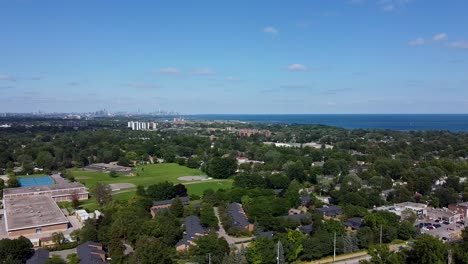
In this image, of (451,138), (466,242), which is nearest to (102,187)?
(466,242)

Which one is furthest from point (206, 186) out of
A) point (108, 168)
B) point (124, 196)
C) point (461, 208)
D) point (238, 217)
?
point (461, 208)

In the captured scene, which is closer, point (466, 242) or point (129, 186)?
point (466, 242)

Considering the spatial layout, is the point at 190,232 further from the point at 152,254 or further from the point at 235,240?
the point at 152,254

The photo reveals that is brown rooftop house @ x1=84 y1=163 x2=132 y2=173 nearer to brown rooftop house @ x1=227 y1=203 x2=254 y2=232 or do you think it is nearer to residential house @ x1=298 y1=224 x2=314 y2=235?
brown rooftop house @ x1=227 y1=203 x2=254 y2=232

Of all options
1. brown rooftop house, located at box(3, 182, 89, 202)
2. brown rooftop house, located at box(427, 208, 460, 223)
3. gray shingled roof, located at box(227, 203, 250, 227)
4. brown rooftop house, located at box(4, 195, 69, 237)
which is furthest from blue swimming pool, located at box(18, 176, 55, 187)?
brown rooftop house, located at box(427, 208, 460, 223)

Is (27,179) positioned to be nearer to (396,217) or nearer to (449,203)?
(396,217)

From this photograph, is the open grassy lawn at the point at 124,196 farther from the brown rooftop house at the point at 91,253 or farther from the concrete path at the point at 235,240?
the brown rooftop house at the point at 91,253
